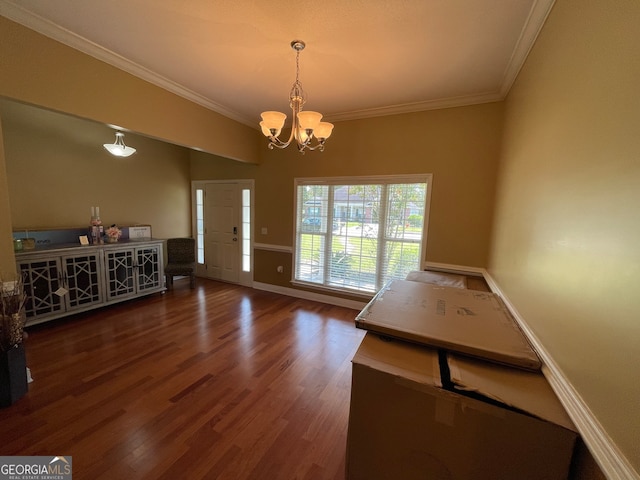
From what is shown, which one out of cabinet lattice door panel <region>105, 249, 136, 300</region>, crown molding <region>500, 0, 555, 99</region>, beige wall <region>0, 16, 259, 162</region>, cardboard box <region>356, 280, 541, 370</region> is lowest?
cabinet lattice door panel <region>105, 249, 136, 300</region>

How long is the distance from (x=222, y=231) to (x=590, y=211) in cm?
500

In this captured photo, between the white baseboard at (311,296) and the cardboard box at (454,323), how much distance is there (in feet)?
6.53

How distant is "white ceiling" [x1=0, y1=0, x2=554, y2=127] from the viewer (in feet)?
5.53

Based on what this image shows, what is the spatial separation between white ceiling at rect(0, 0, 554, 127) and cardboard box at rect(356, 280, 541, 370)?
1888 millimetres

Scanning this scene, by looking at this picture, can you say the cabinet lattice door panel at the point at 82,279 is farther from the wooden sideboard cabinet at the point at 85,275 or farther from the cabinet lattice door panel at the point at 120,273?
the cabinet lattice door panel at the point at 120,273

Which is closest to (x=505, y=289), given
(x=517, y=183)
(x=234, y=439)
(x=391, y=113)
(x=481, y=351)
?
(x=517, y=183)

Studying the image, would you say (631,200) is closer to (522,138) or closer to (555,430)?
(555,430)

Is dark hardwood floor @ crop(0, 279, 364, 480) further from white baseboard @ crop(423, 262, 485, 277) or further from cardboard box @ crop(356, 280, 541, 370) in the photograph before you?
white baseboard @ crop(423, 262, 485, 277)

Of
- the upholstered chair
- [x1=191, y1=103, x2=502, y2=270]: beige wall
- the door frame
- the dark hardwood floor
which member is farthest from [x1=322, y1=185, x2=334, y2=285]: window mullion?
the upholstered chair

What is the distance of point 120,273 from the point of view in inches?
142

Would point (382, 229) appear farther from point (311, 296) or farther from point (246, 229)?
point (246, 229)

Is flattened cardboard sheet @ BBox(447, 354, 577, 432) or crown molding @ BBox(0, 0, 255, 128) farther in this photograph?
crown molding @ BBox(0, 0, 255, 128)

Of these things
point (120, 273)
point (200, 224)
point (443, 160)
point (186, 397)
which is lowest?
point (186, 397)

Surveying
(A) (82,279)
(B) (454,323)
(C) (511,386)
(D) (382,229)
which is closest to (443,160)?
(D) (382,229)
